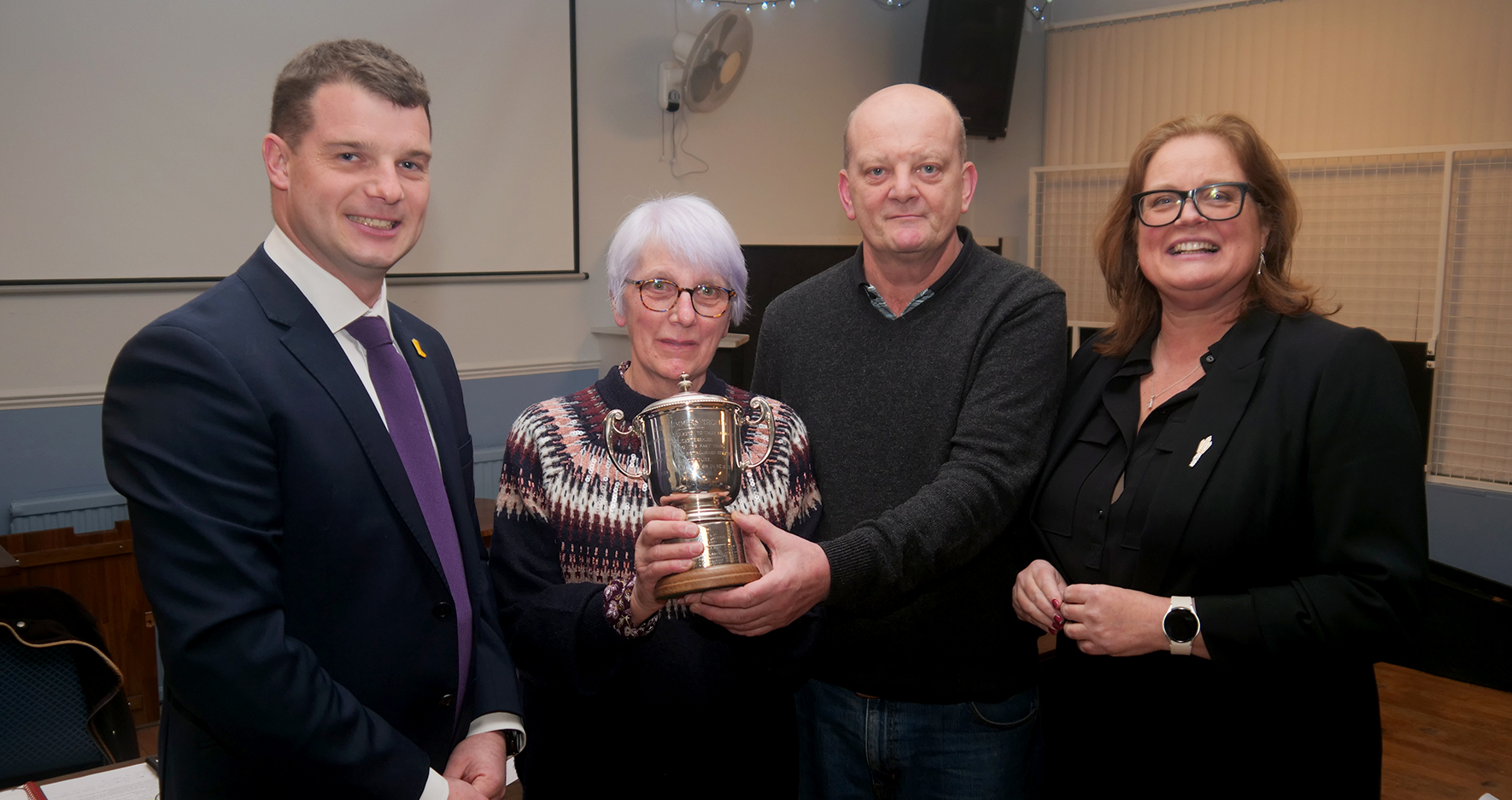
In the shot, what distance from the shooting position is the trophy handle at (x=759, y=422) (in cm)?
159

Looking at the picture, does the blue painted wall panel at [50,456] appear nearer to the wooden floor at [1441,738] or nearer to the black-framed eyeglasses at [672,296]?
the black-framed eyeglasses at [672,296]

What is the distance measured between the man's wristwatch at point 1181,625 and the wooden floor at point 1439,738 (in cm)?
175

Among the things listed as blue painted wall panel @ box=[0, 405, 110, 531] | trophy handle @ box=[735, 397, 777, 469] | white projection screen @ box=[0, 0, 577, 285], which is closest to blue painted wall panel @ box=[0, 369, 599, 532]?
blue painted wall panel @ box=[0, 405, 110, 531]

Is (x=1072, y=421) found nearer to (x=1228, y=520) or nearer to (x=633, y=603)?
(x=1228, y=520)

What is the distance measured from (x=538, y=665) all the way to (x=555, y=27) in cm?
408

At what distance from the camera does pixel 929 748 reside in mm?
1796

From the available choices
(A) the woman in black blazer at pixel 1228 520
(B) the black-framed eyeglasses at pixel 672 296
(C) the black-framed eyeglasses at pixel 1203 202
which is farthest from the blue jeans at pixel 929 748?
(C) the black-framed eyeglasses at pixel 1203 202

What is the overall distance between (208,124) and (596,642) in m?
3.50

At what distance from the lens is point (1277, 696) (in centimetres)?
154

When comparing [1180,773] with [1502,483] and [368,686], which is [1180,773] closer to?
[368,686]

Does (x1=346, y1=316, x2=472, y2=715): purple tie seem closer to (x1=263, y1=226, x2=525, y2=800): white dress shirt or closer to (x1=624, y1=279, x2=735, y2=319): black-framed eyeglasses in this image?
(x1=263, y1=226, x2=525, y2=800): white dress shirt

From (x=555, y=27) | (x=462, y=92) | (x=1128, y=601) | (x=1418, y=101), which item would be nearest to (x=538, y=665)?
(x=1128, y=601)

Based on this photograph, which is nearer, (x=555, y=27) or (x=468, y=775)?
(x=468, y=775)

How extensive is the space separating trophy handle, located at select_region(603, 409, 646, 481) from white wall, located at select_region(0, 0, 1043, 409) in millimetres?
3191
